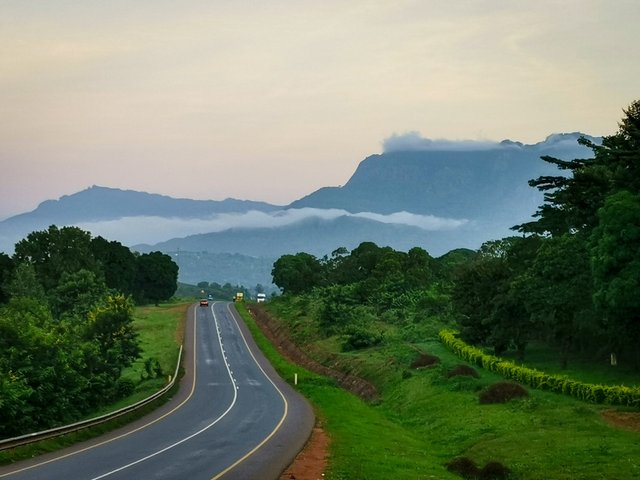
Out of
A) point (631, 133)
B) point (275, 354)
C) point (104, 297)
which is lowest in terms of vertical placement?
point (275, 354)

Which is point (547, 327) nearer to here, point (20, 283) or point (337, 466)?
point (337, 466)

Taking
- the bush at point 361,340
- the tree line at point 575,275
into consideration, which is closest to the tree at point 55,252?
the tree line at point 575,275

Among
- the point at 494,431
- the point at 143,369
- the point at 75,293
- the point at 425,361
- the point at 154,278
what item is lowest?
the point at 143,369

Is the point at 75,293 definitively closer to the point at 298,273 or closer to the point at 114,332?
the point at 114,332

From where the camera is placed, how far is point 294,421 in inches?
1714

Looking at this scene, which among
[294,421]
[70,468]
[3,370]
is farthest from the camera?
[3,370]

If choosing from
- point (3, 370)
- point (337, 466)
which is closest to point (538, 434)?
point (337, 466)

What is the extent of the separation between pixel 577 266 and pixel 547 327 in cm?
612

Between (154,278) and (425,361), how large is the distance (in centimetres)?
11339

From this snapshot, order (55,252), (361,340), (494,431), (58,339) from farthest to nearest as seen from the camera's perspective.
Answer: (55,252) → (361,340) → (58,339) → (494,431)

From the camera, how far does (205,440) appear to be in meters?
35.5

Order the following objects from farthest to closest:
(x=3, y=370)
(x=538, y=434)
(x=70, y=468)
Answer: (x=3, y=370) → (x=538, y=434) → (x=70, y=468)

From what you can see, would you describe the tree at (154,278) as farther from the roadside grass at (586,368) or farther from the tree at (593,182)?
the roadside grass at (586,368)

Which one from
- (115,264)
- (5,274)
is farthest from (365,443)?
(115,264)
